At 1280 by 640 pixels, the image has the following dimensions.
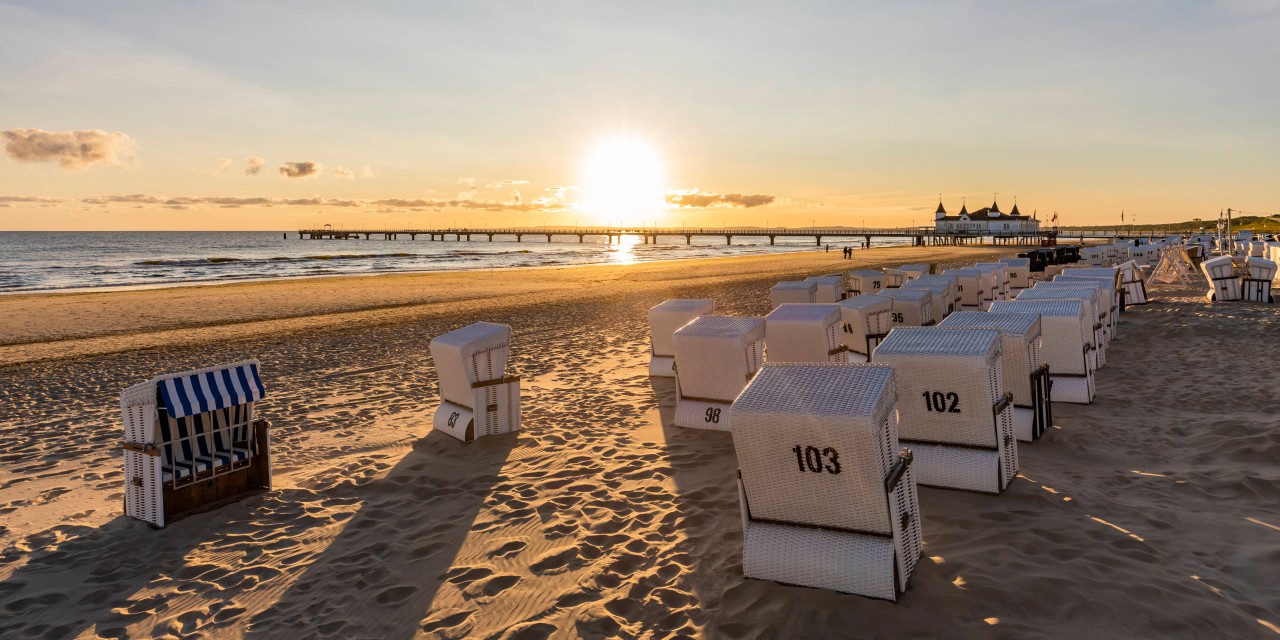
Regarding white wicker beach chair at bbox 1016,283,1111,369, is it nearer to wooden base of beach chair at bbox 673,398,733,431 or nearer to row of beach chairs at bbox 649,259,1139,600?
row of beach chairs at bbox 649,259,1139,600

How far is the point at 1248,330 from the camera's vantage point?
13.0 metres

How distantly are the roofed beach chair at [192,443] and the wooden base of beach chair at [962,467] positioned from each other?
6146 mm

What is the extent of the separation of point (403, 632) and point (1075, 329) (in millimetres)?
8433

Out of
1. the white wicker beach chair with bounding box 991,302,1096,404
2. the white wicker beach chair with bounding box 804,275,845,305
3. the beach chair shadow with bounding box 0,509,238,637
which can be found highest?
the white wicker beach chair with bounding box 804,275,845,305

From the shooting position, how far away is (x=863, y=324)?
32.6ft

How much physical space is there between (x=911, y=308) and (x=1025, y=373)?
478cm

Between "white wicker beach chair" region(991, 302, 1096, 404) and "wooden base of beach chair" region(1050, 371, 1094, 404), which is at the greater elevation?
"white wicker beach chair" region(991, 302, 1096, 404)

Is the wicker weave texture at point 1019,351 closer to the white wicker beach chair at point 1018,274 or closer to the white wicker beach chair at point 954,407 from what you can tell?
the white wicker beach chair at point 954,407

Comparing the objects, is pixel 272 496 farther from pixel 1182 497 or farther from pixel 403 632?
pixel 1182 497

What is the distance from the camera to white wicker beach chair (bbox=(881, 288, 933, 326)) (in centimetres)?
1163

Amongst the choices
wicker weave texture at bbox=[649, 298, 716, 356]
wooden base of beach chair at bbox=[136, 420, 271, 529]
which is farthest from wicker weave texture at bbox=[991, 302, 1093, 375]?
wooden base of beach chair at bbox=[136, 420, 271, 529]

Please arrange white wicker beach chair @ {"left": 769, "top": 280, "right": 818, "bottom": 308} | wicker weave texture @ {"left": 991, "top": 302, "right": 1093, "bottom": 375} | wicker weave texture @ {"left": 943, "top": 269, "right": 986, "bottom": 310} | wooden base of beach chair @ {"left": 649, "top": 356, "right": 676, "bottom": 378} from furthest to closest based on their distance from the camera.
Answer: wicker weave texture @ {"left": 943, "top": 269, "right": 986, "bottom": 310} → white wicker beach chair @ {"left": 769, "top": 280, "right": 818, "bottom": 308} → wooden base of beach chair @ {"left": 649, "top": 356, "right": 676, "bottom": 378} → wicker weave texture @ {"left": 991, "top": 302, "right": 1093, "bottom": 375}

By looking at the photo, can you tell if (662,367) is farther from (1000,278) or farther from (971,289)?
(1000,278)

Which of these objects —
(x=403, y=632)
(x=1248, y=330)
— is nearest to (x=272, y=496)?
(x=403, y=632)
